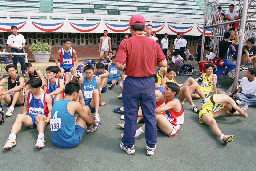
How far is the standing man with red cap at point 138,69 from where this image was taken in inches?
112

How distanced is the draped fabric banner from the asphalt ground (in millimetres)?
10551

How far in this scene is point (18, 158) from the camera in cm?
307

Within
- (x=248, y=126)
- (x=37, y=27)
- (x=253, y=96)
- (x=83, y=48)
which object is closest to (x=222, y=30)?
(x=253, y=96)

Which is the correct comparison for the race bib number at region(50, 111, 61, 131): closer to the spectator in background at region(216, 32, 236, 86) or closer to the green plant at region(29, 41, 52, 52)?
the spectator in background at region(216, 32, 236, 86)

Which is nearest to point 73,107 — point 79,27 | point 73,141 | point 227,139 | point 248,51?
point 73,141

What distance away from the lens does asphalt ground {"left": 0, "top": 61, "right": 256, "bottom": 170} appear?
2.92 meters

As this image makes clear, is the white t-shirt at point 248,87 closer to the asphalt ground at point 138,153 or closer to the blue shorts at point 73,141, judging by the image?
the asphalt ground at point 138,153

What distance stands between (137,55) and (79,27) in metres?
12.3

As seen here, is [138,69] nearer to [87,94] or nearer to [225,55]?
Answer: [87,94]

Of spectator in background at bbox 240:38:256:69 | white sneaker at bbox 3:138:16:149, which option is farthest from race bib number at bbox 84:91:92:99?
spectator in background at bbox 240:38:256:69

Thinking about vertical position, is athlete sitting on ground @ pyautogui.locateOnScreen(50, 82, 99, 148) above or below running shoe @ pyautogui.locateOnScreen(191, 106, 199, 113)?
above

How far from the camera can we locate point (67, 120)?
122 inches

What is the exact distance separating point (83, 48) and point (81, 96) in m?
11.3

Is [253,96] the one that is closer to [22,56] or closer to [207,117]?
[207,117]
